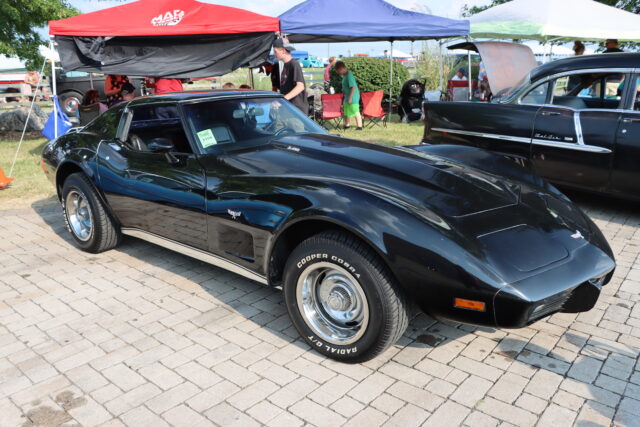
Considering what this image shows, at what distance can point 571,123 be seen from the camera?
18.1ft

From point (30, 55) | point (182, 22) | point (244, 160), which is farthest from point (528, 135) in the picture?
point (30, 55)

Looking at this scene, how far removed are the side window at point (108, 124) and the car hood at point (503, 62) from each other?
5710 mm

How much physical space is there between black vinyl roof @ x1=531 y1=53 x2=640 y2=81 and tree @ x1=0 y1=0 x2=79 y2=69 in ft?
34.8

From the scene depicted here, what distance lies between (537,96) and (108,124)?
4.65 metres

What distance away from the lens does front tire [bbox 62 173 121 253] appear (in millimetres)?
4500

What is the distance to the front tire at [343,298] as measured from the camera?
8.55ft

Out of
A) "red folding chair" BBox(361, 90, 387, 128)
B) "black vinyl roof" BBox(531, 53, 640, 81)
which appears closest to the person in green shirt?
"red folding chair" BBox(361, 90, 387, 128)

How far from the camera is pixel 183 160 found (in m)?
3.68

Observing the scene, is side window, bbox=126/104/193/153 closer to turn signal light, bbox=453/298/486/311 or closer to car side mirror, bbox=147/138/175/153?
car side mirror, bbox=147/138/175/153

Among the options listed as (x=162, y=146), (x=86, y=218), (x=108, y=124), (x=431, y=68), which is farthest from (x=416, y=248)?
(x=431, y=68)

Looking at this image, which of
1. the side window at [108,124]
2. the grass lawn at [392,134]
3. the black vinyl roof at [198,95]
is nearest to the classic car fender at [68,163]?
the side window at [108,124]

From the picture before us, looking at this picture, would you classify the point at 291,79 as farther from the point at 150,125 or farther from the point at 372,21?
the point at 150,125

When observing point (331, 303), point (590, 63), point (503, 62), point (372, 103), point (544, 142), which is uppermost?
point (503, 62)

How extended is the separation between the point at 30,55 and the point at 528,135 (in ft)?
39.3
